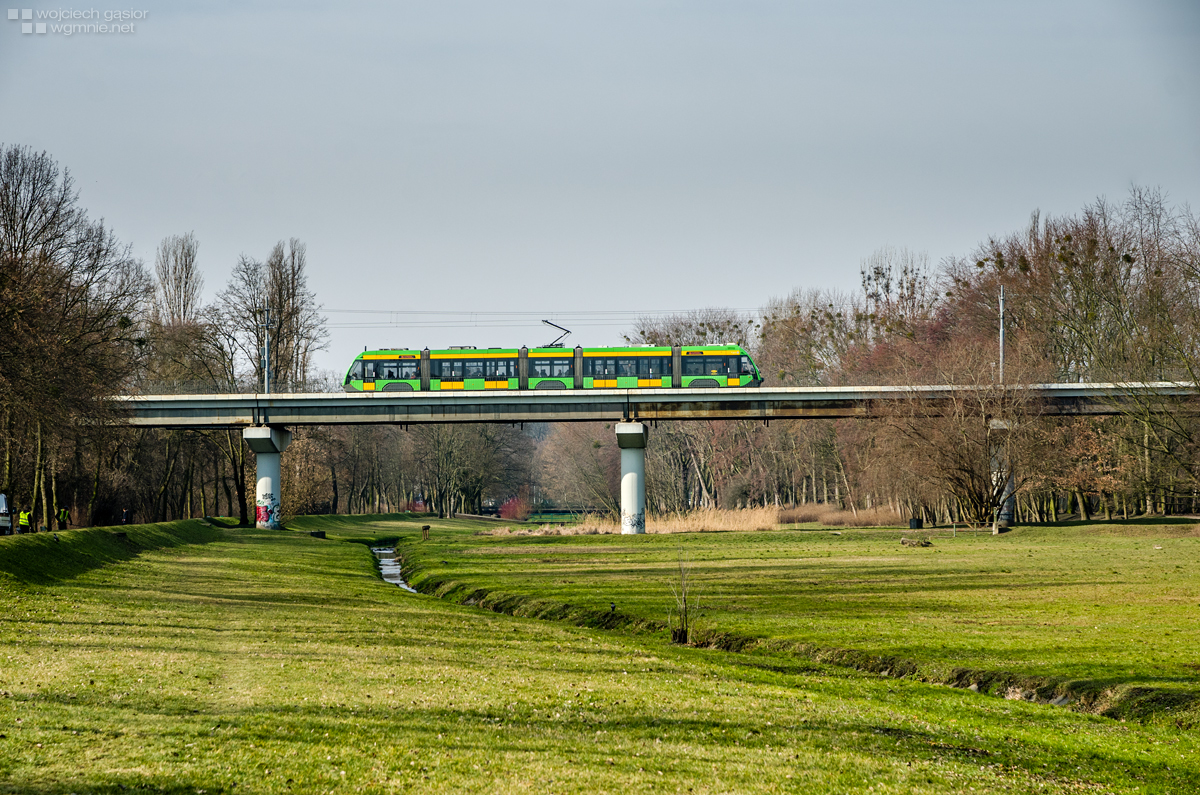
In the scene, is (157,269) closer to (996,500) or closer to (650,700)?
(996,500)

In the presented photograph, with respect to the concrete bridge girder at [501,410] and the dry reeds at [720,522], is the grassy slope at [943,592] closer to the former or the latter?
the dry reeds at [720,522]

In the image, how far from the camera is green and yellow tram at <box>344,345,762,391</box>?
63.8m

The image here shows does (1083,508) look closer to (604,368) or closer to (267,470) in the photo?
(604,368)

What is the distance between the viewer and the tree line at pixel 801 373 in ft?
137

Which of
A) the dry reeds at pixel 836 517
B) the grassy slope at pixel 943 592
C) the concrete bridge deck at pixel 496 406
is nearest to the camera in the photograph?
the grassy slope at pixel 943 592

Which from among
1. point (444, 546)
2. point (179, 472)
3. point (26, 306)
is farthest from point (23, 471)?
point (179, 472)

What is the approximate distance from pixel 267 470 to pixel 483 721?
57.1 meters

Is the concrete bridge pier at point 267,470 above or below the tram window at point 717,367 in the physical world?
below

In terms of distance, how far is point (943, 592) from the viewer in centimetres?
2689

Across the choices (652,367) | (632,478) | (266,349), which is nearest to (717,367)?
(652,367)

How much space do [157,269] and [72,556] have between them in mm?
54075

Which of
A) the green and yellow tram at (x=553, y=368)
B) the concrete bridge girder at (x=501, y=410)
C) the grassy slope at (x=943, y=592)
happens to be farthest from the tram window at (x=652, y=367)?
the grassy slope at (x=943, y=592)

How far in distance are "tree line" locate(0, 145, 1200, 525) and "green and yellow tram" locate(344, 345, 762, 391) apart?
573 cm

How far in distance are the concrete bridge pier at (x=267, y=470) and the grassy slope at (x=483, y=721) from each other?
147 feet
